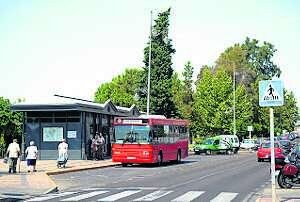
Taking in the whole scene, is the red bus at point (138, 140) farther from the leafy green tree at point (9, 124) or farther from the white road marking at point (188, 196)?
the leafy green tree at point (9, 124)

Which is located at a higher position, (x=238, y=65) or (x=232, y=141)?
(x=238, y=65)

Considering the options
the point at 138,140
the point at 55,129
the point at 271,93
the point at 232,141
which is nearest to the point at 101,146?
the point at 55,129

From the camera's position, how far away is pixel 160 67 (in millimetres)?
61469

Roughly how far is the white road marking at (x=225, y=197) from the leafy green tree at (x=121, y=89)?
254ft

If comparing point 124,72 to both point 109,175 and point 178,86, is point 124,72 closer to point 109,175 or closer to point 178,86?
point 178,86

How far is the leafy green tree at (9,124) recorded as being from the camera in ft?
174

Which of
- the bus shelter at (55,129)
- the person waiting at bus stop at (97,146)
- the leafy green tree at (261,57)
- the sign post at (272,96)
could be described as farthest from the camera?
the leafy green tree at (261,57)

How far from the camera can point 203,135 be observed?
270 feet

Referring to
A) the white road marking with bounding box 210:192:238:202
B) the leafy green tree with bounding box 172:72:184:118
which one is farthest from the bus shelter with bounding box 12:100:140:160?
the leafy green tree with bounding box 172:72:184:118

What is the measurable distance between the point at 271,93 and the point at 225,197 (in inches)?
177

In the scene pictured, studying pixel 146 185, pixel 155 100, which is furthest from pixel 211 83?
pixel 146 185

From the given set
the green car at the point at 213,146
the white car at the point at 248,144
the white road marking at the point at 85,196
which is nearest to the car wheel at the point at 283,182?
the white road marking at the point at 85,196

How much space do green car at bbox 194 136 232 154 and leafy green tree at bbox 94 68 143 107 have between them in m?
37.7

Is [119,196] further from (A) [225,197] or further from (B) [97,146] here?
(B) [97,146]
